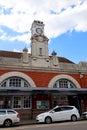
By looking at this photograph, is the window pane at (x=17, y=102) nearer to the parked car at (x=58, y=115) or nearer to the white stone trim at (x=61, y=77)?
the white stone trim at (x=61, y=77)

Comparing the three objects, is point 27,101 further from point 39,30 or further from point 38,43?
point 39,30

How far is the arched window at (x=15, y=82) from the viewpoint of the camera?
25564 millimetres

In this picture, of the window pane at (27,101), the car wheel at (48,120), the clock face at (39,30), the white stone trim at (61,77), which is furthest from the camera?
the clock face at (39,30)

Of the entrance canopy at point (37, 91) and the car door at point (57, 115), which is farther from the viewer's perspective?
the entrance canopy at point (37, 91)

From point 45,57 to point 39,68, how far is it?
2.01m

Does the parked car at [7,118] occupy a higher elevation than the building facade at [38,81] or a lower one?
lower

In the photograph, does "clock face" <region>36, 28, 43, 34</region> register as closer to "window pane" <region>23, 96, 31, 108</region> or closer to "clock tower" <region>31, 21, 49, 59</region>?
"clock tower" <region>31, 21, 49, 59</region>

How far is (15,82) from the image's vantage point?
26.2 m

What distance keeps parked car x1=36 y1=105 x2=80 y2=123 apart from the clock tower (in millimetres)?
8962

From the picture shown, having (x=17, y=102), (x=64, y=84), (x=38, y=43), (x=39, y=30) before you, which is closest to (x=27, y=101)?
(x=17, y=102)

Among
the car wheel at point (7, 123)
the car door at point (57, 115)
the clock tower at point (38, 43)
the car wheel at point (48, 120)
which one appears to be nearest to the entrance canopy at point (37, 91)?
the car door at point (57, 115)

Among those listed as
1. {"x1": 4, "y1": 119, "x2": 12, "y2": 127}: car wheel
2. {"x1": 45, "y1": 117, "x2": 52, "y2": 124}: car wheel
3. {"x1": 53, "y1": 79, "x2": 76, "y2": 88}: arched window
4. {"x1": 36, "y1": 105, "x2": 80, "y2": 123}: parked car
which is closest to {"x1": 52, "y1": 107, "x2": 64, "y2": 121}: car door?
{"x1": 36, "y1": 105, "x2": 80, "y2": 123}: parked car

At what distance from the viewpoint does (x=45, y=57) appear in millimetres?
28406

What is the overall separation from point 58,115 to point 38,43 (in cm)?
1172
